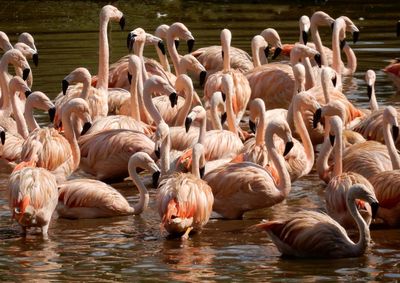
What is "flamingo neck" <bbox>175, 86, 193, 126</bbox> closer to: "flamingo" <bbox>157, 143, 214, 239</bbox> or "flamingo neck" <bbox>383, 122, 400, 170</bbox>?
"flamingo neck" <bbox>383, 122, 400, 170</bbox>

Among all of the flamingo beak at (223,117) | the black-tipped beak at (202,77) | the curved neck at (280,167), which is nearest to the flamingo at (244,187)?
the curved neck at (280,167)

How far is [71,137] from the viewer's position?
9766mm

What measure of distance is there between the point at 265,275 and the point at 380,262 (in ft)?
2.46

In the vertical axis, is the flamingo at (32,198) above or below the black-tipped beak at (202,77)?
below

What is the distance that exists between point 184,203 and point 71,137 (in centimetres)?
197

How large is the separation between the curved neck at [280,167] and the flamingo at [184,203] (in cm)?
66

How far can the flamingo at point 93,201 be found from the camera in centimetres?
870

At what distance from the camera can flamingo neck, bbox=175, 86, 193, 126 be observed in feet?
35.3

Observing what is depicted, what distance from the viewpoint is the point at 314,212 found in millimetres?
7723

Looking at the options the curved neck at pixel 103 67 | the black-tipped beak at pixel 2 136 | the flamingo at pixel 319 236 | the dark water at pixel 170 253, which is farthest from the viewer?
the curved neck at pixel 103 67

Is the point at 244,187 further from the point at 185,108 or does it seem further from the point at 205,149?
the point at 185,108

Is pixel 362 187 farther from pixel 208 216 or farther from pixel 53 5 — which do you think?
pixel 53 5

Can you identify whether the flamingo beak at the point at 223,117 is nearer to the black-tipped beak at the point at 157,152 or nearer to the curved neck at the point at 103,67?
the black-tipped beak at the point at 157,152

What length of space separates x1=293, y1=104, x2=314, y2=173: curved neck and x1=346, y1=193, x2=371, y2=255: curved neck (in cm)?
199
